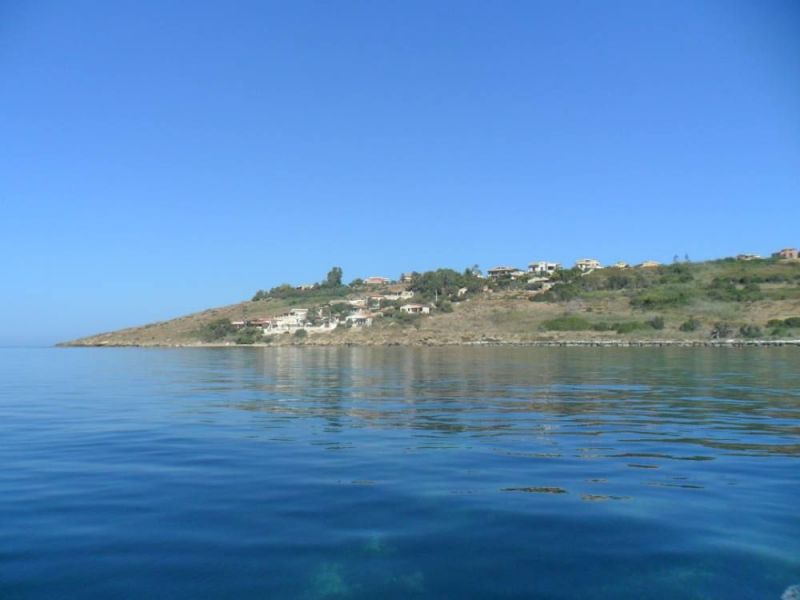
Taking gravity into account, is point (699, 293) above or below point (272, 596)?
above

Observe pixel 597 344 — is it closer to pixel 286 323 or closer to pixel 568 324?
pixel 568 324

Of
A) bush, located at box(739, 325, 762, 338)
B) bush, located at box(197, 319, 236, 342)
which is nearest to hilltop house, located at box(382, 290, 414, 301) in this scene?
bush, located at box(197, 319, 236, 342)

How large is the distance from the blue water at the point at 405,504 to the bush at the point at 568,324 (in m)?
96.7

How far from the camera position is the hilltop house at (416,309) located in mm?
152875

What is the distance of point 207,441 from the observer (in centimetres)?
1823

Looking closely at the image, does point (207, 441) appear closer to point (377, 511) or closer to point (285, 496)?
point (285, 496)

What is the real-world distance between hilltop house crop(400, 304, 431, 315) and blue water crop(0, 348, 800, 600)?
421 ft

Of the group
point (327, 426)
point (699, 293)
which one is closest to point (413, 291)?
point (699, 293)

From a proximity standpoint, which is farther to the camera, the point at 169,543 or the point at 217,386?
the point at 217,386

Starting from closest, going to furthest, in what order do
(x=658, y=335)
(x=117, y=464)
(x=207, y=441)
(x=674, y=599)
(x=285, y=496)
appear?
(x=674, y=599)
(x=285, y=496)
(x=117, y=464)
(x=207, y=441)
(x=658, y=335)

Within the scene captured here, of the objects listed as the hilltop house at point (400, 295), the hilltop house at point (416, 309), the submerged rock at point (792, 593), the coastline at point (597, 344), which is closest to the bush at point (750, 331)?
the coastline at point (597, 344)

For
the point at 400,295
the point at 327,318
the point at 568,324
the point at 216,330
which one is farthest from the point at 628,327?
the point at 216,330

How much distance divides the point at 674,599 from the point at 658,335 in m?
108

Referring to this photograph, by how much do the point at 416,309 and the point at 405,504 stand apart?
146 m
